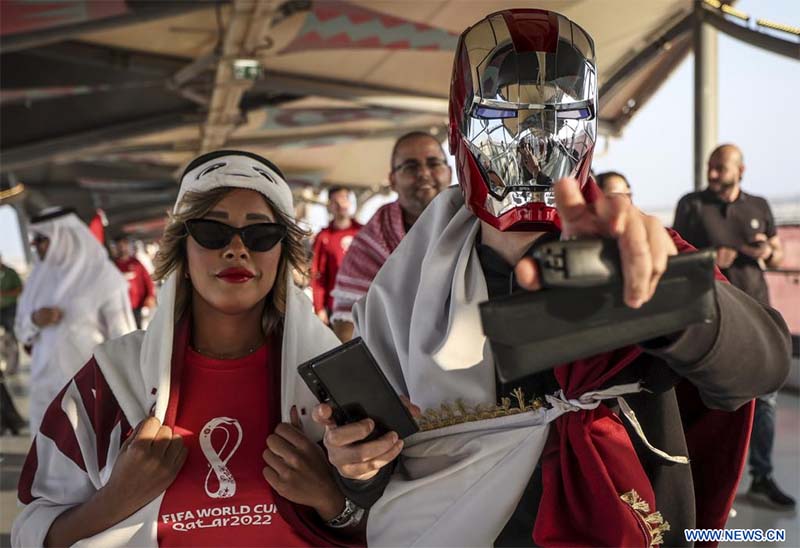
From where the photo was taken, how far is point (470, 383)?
1.65 meters

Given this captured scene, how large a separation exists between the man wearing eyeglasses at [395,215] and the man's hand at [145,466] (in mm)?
2121

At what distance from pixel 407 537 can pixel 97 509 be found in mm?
688

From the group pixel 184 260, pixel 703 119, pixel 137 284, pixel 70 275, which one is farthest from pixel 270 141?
pixel 184 260

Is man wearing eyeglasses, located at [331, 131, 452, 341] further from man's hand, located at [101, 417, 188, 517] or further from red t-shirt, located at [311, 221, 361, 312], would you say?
man's hand, located at [101, 417, 188, 517]

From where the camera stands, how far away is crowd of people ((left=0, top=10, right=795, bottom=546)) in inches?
58.5

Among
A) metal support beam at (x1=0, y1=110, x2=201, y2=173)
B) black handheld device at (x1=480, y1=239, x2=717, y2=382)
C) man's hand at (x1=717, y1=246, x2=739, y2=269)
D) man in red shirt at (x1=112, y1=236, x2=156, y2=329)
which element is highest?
metal support beam at (x1=0, y1=110, x2=201, y2=173)

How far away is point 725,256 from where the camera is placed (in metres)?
4.86

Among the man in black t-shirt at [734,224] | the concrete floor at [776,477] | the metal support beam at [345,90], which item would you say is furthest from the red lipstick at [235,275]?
the metal support beam at [345,90]

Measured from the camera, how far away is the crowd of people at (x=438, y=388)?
4.87 ft

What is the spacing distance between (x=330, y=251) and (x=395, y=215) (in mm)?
2105

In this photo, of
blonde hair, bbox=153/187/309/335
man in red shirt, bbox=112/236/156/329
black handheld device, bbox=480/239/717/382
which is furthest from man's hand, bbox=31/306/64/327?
black handheld device, bbox=480/239/717/382

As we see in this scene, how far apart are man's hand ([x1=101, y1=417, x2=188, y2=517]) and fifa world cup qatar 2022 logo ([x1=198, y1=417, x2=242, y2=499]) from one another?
0.06 metres

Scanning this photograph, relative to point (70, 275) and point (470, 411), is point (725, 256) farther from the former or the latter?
point (70, 275)

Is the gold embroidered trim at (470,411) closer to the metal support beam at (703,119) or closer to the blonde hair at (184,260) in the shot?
the blonde hair at (184,260)
